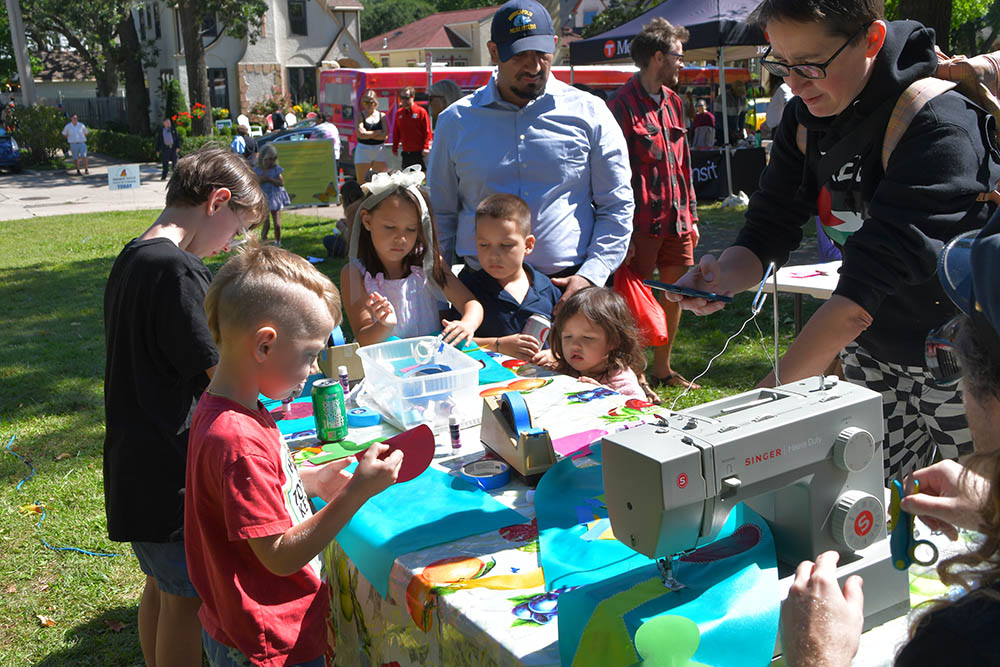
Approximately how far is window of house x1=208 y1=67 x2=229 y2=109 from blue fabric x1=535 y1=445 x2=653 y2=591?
3972cm

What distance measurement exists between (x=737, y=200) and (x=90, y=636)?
10.6m

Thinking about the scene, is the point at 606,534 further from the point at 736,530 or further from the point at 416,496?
the point at 416,496

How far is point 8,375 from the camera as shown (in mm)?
6395

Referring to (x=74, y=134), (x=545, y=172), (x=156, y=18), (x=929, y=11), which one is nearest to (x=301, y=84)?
(x=156, y=18)

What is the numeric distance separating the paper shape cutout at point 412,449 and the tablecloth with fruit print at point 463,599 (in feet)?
0.63

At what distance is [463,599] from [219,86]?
134 ft

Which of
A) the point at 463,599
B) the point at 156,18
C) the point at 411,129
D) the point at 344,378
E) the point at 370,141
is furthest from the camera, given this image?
the point at 156,18

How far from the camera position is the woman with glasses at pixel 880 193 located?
182 centimetres

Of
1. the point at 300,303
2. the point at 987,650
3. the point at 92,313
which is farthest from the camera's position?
the point at 92,313

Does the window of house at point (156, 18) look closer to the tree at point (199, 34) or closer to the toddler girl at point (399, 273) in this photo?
the tree at point (199, 34)

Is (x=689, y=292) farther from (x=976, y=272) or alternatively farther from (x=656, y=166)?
(x=656, y=166)

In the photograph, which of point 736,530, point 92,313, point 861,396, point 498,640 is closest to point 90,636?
point 498,640

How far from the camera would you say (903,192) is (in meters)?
1.82

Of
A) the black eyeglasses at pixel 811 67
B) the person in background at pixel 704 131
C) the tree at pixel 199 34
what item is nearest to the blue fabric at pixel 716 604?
the black eyeglasses at pixel 811 67
